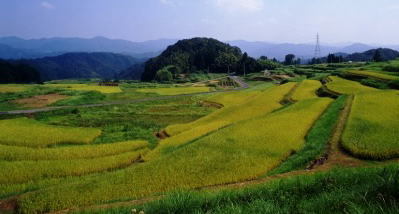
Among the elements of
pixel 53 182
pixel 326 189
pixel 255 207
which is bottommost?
pixel 53 182

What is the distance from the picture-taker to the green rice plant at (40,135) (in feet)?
72.6

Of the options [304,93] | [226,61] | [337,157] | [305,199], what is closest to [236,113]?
[304,93]

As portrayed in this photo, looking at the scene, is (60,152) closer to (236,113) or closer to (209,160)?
(209,160)

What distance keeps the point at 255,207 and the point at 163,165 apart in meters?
9.31

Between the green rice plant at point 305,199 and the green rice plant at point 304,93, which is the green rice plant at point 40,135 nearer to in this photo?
the green rice plant at point 305,199

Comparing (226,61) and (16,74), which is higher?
(226,61)

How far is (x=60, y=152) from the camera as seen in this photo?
1927cm

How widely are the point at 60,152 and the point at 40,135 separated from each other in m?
5.73

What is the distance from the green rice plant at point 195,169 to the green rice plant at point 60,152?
16.0 ft

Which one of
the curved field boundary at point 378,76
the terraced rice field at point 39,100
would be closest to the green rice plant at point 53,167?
the terraced rice field at point 39,100

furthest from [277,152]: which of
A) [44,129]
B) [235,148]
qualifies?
[44,129]

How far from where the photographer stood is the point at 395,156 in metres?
14.7

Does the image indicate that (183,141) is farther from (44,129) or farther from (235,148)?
(44,129)

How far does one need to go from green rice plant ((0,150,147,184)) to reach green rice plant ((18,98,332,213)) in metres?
2.54
